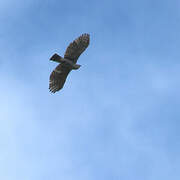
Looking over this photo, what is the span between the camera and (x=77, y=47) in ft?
164

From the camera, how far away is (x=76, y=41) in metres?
49.9

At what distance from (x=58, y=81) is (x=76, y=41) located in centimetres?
440

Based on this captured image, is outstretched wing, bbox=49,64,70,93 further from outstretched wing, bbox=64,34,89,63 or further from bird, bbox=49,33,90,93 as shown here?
outstretched wing, bbox=64,34,89,63

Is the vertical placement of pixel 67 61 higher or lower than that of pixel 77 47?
lower

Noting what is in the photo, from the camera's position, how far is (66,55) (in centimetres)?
5022

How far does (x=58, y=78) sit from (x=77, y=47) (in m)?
3.69

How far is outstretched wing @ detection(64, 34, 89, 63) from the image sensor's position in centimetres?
4988

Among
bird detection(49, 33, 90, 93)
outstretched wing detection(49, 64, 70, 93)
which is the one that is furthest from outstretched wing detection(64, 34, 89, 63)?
outstretched wing detection(49, 64, 70, 93)

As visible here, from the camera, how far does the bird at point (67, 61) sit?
164 ft

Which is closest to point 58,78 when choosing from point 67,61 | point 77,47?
point 67,61

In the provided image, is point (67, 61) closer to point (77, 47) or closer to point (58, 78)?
point (77, 47)

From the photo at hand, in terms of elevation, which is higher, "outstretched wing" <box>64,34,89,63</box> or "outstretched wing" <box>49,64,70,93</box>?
"outstretched wing" <box>64,34,89,63</box>

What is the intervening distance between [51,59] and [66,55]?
1659 mm

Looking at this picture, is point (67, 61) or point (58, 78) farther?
point (58, 78)
